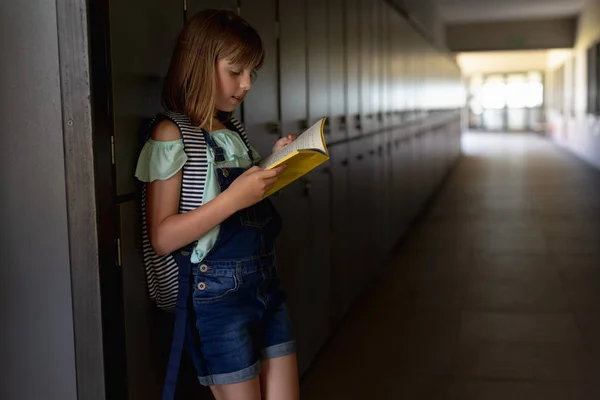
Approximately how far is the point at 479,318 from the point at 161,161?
3.14 metres

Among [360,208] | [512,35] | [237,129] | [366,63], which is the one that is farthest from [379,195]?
[512,35]

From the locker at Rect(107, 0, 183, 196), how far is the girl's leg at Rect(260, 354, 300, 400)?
0.59 metres

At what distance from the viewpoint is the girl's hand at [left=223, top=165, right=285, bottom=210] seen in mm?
1715

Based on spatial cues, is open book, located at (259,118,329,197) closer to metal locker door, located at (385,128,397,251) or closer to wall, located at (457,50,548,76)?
metal locker door, located at (385,128,397,251)

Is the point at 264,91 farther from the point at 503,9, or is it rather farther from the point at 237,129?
the point at 503,9

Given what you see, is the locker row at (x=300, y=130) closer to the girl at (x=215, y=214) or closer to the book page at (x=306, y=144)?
the girl at (x=215, y=214)

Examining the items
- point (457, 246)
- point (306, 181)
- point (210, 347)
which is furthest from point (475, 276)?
point (210, 347)

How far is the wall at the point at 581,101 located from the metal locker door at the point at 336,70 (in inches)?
416

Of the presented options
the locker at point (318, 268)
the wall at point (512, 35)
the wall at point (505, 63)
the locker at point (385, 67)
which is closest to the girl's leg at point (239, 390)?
the locker at point (318, 268)

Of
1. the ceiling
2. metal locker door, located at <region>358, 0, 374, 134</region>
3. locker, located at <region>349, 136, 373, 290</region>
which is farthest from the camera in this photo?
the ceiling

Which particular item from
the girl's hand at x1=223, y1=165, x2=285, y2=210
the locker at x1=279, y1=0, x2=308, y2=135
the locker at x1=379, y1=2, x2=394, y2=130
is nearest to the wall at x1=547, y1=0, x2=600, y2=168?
the locker at x1=379, y1=2, x2=394, y2=130

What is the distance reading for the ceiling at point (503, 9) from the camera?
14812 millimetres

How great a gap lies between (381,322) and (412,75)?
12.9ft

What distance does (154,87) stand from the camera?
75.5 inches
